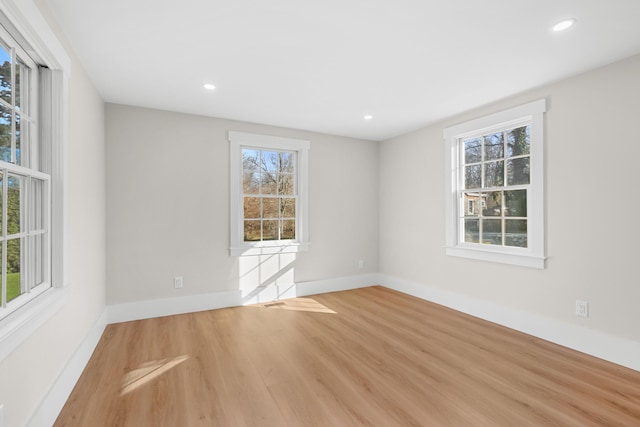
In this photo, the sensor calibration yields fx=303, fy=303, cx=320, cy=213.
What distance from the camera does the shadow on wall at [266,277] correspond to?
13.5ft

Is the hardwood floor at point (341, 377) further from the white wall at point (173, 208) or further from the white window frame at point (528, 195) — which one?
the white window frame at point (528, 195)

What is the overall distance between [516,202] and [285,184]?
116 inches

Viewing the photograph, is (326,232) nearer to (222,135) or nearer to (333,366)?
(222,135)

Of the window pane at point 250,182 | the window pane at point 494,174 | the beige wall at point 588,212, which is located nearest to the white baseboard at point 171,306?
the window pane at point 250,182

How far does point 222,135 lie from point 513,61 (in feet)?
10.7

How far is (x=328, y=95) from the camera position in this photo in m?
3.27

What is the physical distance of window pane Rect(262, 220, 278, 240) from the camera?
4.33 metres

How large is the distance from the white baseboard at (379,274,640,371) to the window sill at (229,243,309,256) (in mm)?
1888

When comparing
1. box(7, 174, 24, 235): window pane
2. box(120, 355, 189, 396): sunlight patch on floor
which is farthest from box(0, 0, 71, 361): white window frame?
box(120, 355, 189, 396): sunlight patch on floor

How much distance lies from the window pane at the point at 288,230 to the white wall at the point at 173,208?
28cm

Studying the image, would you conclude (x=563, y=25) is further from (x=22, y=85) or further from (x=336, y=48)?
(x=22, y=85)

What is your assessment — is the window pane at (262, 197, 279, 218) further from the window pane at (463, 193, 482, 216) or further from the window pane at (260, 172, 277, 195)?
the window pane at (463, 193, 482, 216)

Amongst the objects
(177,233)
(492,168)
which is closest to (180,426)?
(177,233)

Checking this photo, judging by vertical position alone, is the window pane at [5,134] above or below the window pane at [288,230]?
above
